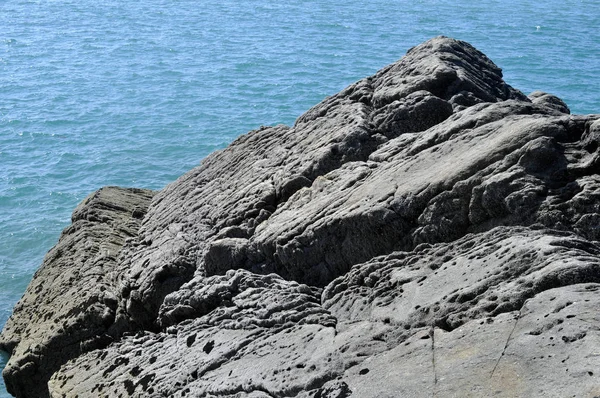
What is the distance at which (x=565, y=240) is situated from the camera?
722 centimetres

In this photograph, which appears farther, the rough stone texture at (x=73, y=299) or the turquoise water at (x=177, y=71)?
the turquoise water at (x=177, y=71)

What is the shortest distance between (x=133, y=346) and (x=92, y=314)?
4.35 ft

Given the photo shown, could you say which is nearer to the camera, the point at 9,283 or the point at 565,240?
the point at 565,240

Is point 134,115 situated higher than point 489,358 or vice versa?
point 489,358

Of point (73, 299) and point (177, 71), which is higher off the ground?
point (73, 299)

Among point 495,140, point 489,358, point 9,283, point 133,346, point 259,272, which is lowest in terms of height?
point 9,283

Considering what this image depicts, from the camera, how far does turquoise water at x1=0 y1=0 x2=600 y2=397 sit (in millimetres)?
24141

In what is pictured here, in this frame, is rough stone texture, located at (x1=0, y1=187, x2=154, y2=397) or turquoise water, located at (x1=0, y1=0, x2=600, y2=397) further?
turquoise water, located at (x1=0, y1=0, x2=600, y2=397)

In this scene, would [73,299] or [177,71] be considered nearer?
[73,299]

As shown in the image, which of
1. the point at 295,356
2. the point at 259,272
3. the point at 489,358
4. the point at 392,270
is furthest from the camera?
the point at 259,272

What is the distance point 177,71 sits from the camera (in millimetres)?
34656

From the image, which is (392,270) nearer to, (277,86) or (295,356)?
(295,356)

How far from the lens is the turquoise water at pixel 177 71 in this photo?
24.1 m

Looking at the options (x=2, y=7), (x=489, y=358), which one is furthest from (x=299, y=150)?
(x=2, y=7)
